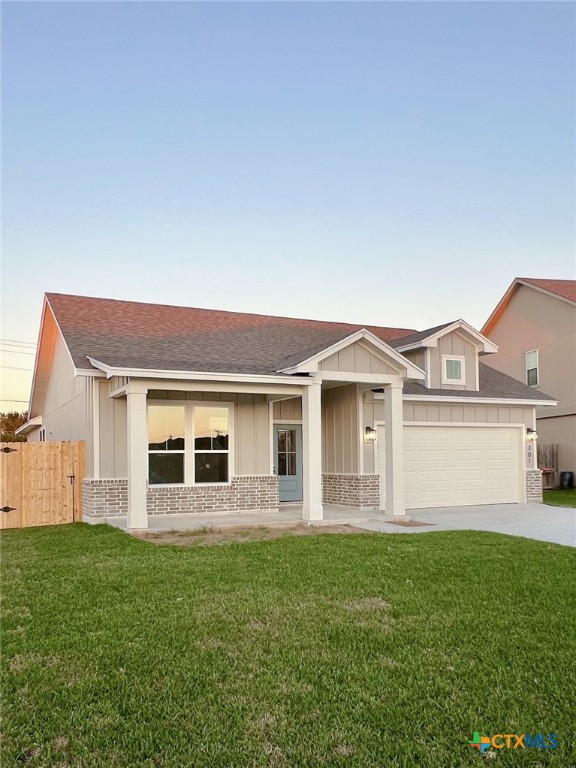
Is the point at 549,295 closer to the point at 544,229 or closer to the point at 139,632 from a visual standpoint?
the point at 544,229

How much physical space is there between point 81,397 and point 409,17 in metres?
10.3

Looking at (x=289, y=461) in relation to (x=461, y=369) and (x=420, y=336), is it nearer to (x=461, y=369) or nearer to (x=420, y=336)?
(x=420, y=336)

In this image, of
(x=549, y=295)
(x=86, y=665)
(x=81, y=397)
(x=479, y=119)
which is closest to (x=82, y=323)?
(x=81, y=397)

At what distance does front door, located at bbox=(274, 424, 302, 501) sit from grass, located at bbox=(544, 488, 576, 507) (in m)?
6.77

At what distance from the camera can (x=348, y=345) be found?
41.7 feet

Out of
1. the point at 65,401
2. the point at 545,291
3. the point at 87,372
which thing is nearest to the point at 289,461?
the point at 87,372

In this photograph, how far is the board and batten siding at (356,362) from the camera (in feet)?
41.3

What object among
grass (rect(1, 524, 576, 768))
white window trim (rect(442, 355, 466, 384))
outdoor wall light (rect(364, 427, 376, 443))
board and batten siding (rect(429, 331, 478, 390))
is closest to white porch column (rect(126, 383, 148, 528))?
grass (rect(1, 524, 576, 768))

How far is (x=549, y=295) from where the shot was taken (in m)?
23.0

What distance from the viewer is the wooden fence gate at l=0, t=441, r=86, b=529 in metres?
12.7

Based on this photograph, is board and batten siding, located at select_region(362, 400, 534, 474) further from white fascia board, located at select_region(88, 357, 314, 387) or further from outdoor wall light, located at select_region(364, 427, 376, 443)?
white fascia board, located at select_region(88, 357, 314, 387)

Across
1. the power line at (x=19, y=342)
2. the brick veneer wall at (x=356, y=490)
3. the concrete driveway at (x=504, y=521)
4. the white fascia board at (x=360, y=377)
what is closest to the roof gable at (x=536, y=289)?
the concrete driveway at (x=504, y=521)

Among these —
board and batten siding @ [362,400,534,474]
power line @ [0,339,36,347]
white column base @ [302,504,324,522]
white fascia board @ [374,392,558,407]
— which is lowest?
white column base @ [302,504,324,522]

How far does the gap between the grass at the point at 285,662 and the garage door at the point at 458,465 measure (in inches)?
288
